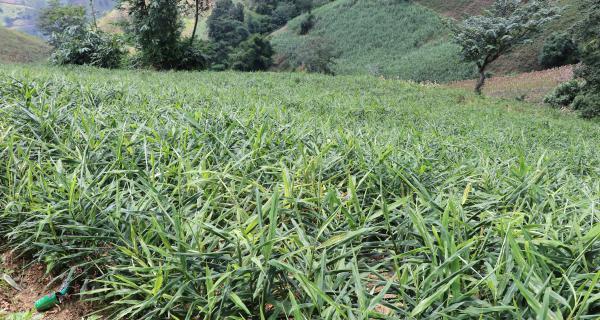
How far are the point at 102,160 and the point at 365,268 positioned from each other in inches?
63.5

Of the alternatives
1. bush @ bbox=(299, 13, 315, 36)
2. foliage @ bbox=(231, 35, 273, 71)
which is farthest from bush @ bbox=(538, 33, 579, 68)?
bush @ bbox=(299, 13, 315, 36)

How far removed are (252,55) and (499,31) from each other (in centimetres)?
2343

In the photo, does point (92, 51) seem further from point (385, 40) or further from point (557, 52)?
point (385, 40)

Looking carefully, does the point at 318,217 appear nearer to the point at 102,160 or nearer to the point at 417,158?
the point at 417,158

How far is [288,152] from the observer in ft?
7.72

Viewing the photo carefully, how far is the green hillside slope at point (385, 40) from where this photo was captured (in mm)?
39125

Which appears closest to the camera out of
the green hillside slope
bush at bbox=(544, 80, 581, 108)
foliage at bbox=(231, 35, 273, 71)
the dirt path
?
bush at bbox=(544, 80, 581, 108)

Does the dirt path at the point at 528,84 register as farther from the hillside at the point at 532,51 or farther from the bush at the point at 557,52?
the bush at the point at 557,52

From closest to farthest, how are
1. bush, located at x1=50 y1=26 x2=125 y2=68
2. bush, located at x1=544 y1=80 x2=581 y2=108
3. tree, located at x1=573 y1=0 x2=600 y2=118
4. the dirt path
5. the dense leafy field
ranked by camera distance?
the dense leafy field
tree, located at x1=573 y1=0 x2=600 y2=118
bush, located at x1=544 y1=80 x2=581 y2=108
bush, located at x1=50 y1=26 x2=125 y2=68
the dirt path

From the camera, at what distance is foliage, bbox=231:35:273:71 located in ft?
117

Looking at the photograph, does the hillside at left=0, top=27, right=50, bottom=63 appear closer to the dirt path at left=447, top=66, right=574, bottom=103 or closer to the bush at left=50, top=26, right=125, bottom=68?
the bush at left=50, top=26, right=125, bottom=68

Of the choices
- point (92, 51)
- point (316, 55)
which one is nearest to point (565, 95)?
point (316, 55)

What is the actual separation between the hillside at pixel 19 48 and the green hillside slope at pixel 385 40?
36749 millimetres

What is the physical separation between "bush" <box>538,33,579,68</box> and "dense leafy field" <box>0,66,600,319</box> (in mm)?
38284
